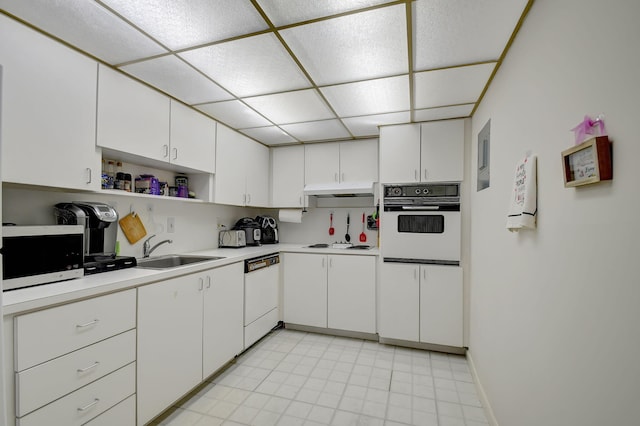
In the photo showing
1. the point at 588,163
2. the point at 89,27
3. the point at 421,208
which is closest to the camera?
the point at 588,163

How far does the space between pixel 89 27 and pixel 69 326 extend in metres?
1.46

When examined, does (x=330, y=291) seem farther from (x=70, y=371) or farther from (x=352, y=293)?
(x=70, y=371)

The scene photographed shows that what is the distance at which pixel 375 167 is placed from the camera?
10.9ft

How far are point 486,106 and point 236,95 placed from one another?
189 cm

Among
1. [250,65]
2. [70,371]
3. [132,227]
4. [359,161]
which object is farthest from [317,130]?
[70,371]

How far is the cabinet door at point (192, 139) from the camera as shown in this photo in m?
2.31

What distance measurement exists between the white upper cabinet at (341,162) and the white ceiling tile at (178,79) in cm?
145

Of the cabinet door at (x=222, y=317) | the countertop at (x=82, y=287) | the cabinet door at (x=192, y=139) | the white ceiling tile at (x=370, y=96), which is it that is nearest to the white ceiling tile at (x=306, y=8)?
the white ceiling tile at (x=370, y=96)

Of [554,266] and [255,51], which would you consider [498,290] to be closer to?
[554,266]

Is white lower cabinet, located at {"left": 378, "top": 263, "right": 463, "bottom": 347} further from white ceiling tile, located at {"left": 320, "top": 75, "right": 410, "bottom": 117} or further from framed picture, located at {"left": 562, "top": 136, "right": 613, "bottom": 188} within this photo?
framed picture, located at {"left": 562, "top": 136, "right": 613, "bottom": 188}

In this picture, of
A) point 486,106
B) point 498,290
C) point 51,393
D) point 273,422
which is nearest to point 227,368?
point 273,422

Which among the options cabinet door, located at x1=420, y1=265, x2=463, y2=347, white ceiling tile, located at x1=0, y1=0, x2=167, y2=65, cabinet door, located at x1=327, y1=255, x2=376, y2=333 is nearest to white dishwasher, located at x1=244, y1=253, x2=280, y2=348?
cabinet door, located at x1=327, y1=255, x2=376, y2=333

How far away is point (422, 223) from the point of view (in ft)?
9.41

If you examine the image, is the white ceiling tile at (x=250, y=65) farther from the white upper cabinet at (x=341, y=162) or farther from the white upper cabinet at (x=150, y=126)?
the white upper cabinet at (x=341, y=162)
